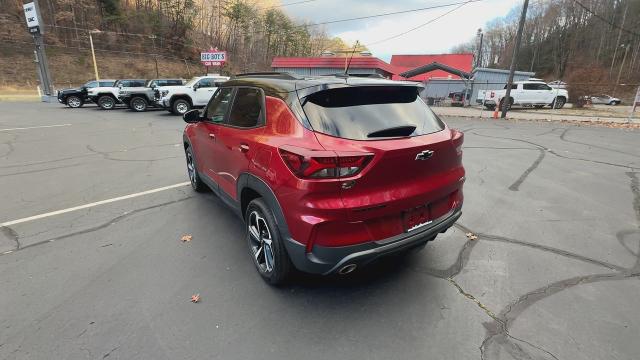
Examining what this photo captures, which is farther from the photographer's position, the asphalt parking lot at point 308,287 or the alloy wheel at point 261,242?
the alloy wheel at point 261,242

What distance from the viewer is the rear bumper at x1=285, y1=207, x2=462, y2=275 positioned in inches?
92.4

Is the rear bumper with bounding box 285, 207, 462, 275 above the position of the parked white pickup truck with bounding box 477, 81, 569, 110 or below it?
above

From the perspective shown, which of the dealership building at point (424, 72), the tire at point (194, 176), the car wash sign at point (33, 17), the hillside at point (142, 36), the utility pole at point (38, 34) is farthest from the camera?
the hillside at point (142, 36)

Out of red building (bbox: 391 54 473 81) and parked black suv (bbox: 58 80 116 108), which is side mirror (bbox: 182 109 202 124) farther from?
red building (bbox: 391 54 473 81)

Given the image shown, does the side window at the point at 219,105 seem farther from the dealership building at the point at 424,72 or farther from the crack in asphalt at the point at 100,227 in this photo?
the dealership building at the point at 424,72

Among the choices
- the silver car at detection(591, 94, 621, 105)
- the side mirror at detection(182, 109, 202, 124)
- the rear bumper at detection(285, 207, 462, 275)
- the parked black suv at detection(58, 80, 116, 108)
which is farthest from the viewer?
the silver car at detection(591, 94, 621, 105)

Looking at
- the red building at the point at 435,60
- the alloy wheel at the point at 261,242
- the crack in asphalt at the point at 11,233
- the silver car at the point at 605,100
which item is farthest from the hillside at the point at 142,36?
the alloy wheel at the point at 261,242

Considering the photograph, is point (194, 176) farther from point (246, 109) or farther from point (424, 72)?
point (424, 72)

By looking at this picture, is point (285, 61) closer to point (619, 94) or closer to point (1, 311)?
point (1, 311)

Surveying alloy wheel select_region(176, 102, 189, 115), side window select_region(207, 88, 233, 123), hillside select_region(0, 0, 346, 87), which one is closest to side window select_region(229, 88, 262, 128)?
side window select_region(207, 88, 233, 123)

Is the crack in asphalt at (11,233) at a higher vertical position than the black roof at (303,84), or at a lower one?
lower

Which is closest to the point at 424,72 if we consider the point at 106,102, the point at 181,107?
the point at 181,107

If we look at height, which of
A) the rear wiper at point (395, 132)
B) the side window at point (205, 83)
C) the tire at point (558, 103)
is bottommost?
the tire at point (558, 103)

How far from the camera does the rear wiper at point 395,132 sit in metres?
2.53
